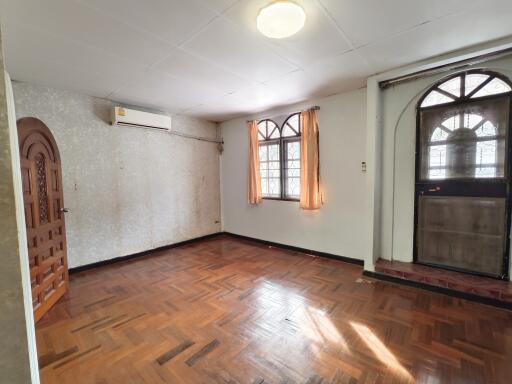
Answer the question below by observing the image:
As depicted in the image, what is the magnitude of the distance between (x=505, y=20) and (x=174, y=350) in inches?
146

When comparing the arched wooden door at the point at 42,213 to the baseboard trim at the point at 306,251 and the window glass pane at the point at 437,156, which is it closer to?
the baseboard trim at the point at 306,251

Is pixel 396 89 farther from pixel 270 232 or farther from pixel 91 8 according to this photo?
pixel 91 8

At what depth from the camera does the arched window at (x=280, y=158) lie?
4191 millimetres

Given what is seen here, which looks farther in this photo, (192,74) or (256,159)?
(256,159)

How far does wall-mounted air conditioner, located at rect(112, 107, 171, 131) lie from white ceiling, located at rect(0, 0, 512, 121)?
13.0 inches

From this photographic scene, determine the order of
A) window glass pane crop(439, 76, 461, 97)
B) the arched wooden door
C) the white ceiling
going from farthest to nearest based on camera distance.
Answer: window glass pane crop(439, 76, 461, 97) < the arched wooden door < the white ceiling

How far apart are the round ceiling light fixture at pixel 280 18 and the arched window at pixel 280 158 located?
233 centimetres

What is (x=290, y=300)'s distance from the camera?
259 cm

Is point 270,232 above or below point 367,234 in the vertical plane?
below

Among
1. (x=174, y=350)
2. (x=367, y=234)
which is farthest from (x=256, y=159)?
(x=174, y=350)

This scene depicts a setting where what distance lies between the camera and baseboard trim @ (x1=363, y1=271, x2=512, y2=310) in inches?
92.9

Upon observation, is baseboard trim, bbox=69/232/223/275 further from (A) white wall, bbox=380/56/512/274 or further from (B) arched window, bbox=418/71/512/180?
(B) arched window, bbox=418/71/512/180

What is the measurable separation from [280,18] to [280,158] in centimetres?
272

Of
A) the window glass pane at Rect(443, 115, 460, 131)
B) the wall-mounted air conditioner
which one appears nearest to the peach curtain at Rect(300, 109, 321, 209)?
the window glass pane at Rect(443, 115, 460, 131)
